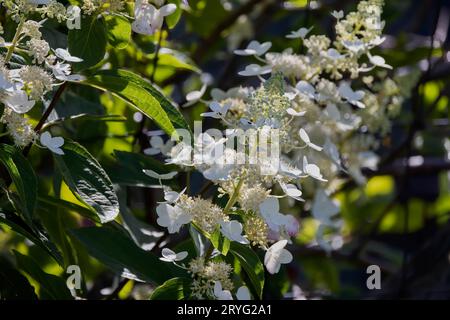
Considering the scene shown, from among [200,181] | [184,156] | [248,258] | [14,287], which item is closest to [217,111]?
[184,156]

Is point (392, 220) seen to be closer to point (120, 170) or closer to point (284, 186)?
point (120, 170)

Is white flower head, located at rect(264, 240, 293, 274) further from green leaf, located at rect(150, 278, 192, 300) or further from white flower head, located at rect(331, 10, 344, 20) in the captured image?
white flower head, located at rect(331, 10, 344, 20)

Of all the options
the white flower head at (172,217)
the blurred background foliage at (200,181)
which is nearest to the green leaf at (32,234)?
the blurred background foliage at (200,181)

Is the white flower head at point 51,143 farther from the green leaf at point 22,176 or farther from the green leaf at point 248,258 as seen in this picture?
the green leaf at point 248,258

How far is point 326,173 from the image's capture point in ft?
4.27

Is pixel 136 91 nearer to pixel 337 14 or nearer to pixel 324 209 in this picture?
pixel 337 14

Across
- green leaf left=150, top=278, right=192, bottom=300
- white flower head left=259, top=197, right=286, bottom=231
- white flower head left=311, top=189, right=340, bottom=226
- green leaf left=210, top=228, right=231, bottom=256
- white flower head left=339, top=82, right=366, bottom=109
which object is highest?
white flower head left=339, top=82, right=366, bottom=109

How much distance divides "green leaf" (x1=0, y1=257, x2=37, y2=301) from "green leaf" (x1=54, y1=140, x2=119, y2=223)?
18cm

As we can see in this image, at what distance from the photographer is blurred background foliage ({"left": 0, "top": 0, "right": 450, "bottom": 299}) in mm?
1167

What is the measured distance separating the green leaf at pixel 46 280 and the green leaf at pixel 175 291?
21 centimetres

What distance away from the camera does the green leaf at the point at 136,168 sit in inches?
43.7

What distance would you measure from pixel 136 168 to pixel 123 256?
134mm

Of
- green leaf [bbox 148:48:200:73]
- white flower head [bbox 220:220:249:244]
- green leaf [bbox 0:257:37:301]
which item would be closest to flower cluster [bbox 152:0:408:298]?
white flower head [bbox 220:220:249:244]
